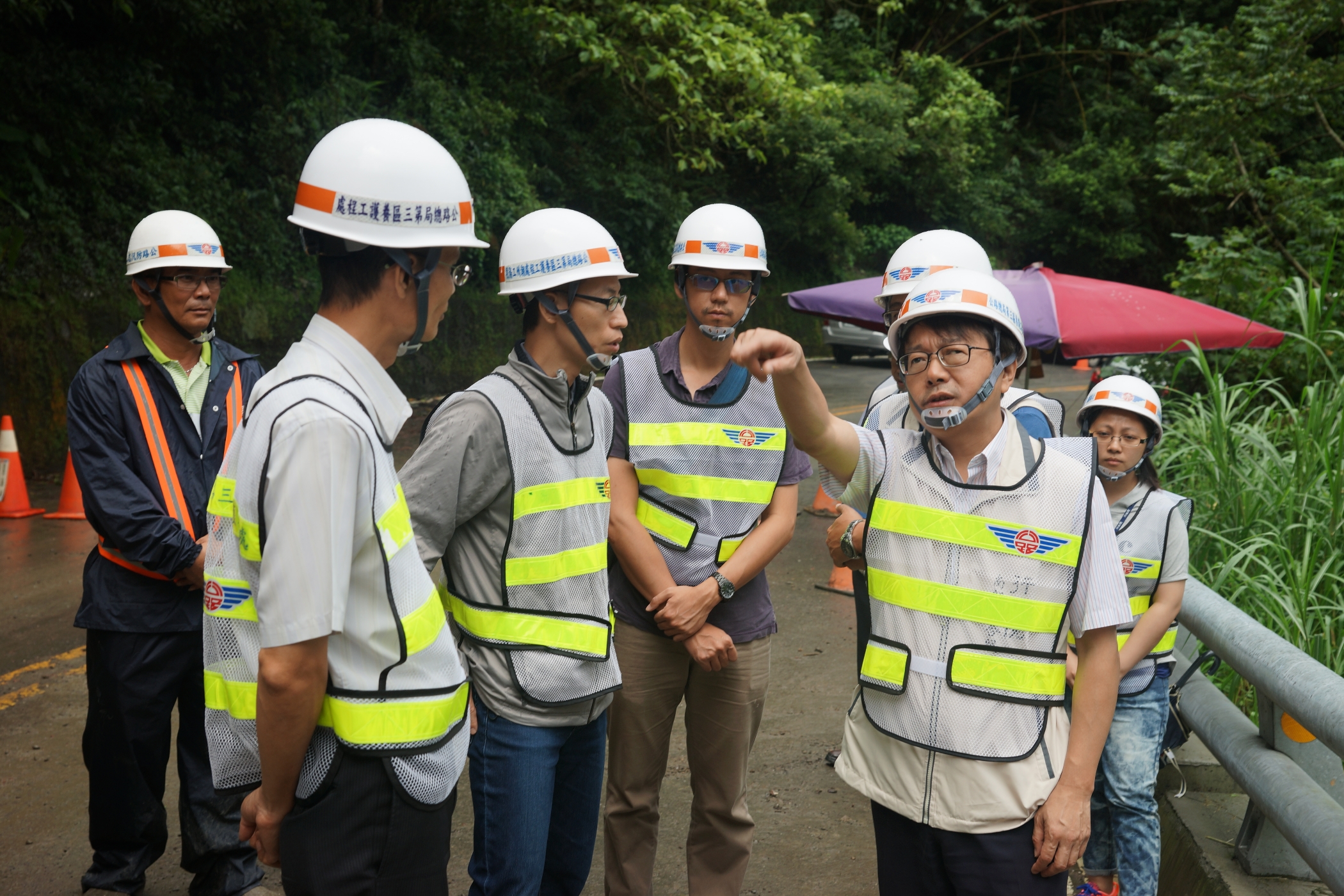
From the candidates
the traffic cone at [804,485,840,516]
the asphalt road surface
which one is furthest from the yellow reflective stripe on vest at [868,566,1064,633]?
the traffic cone at [804,485,840,516]

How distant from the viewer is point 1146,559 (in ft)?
11.7

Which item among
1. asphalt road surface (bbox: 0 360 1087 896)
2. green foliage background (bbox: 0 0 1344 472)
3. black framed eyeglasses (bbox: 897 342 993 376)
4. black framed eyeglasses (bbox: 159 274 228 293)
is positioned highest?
green foliage background (bbox: 0 0 1344 472)

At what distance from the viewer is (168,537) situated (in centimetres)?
331

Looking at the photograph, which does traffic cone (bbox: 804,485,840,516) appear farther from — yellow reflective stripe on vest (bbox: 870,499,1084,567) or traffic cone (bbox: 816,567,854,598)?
yellow reflective stripe on vest (bbox: 870,499,1084,567)

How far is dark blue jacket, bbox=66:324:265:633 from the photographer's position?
10.9 feet

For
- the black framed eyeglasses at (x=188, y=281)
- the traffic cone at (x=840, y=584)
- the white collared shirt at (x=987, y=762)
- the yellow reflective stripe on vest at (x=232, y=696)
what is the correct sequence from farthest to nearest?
1. the traffic cone at (x=840, y=584)
2. the black framed eyeglasses at (x=188, y=281)
3. the white collared shirt at (x=987, y=762)
4. the yellow reflective stripe on vest at (x=232, y=696)

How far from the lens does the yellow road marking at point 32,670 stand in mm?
5176

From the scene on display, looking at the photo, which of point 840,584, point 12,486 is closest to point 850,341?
point 840,584

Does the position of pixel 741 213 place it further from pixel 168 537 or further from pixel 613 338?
Answer: pixel 168 537

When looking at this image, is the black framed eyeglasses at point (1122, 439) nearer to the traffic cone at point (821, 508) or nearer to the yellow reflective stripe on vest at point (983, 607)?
the yellow reflective stripe on vest at point (983, 607)

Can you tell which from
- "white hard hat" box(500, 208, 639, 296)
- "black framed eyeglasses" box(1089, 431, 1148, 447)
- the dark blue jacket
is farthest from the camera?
"black framed eyeglasses" box(1089, 431, 1148, 447)

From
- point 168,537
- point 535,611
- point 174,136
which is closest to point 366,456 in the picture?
point 535,611

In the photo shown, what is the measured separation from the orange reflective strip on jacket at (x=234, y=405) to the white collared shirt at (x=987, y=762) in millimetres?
2269

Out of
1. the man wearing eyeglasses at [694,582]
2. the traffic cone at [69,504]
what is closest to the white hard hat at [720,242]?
the man wearing eyeglasses at [694,582]
